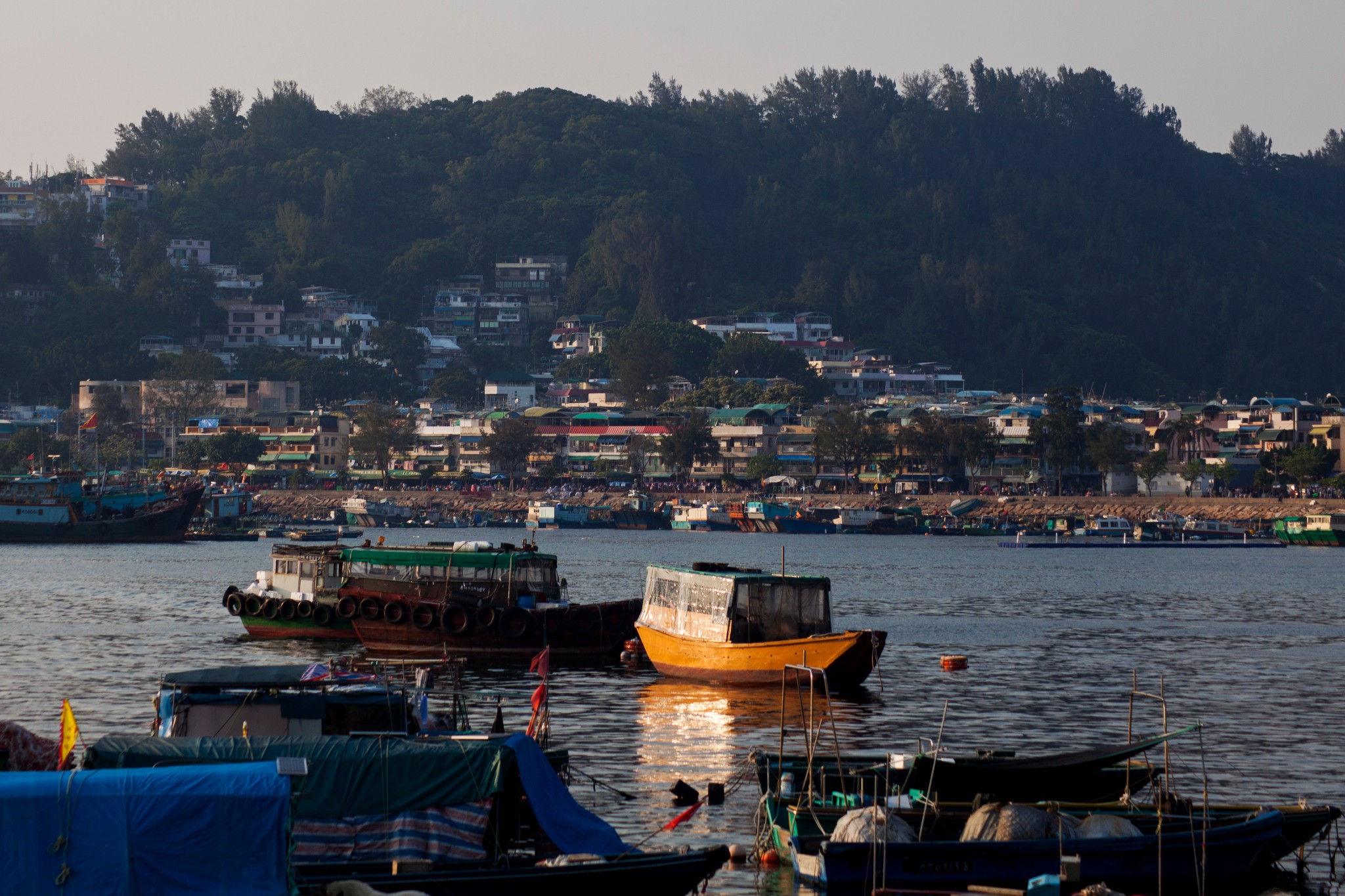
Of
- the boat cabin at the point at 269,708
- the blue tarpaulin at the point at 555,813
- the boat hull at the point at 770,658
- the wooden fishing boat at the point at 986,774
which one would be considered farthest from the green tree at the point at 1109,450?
the blue tarpaulin at the point at 555,813

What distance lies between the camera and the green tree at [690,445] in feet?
487

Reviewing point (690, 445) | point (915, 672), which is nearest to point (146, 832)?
point (915, 672)

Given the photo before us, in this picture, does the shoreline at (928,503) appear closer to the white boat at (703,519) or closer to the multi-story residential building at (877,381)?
the white boat at (703,519)

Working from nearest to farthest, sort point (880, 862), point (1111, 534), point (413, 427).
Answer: point (880, 862)
point (1111, 534)
point (413, 427)

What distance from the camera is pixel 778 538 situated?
118m

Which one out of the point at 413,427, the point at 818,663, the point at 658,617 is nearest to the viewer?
the point at 818,663

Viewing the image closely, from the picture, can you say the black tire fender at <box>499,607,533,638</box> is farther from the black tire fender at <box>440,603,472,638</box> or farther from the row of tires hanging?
the black tire fender at <box>440,603,472,638</box>

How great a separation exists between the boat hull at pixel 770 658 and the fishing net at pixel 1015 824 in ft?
43.5

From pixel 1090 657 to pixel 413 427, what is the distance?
412 feet

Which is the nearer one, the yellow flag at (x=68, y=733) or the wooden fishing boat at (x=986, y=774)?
the yellow flag at (x=68, y=733)

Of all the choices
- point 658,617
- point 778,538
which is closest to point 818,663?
point 658,617

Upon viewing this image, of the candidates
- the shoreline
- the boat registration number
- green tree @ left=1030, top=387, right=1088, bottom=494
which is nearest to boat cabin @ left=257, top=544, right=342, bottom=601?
the boat registration number

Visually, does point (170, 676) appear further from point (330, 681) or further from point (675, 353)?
Answer: point (675, 353)

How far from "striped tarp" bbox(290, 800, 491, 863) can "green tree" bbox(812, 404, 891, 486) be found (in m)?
125
